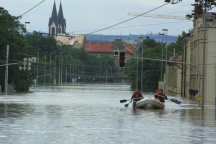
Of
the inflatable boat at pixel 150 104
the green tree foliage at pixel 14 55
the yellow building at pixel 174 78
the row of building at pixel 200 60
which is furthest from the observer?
the yellow building at pixel 174 78

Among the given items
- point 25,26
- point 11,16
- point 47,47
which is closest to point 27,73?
point 11,16

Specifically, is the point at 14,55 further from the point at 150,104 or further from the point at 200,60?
the point at 150,104

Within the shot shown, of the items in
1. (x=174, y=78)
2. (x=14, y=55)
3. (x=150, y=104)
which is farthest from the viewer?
(x=174, y=78)

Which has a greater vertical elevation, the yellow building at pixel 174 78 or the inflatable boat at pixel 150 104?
the yellow building at pixel 174 78

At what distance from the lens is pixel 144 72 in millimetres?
121250

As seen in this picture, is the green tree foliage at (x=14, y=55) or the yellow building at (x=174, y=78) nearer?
the green tree foliage at (x=14, y=55)

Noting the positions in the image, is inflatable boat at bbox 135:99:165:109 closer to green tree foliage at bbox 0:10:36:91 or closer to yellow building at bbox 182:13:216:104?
yellow building at bbox 182:13:216:104

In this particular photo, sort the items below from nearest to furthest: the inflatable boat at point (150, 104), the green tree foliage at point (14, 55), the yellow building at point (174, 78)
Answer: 1. the inflatable boat at point (150, 104)
2. the green tree foliage at point (14, 55)
3. the yellow building at point (174, 78)

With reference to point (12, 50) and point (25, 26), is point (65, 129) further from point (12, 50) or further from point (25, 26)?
point (25, 26)

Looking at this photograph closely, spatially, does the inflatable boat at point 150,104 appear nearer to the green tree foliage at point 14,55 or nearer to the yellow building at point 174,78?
the green tree foliage at point 14,55

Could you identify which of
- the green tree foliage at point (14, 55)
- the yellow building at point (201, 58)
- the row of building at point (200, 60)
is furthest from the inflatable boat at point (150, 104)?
the green tree foliage at point (14, 55)

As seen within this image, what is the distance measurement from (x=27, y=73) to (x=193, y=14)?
244 ft

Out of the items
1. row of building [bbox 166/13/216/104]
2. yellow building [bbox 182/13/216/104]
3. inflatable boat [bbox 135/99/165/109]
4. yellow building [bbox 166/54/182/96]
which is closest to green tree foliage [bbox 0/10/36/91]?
yellow building [bbox 166/54/182/96]

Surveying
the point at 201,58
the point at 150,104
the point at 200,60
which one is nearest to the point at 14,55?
the point at 200,60
